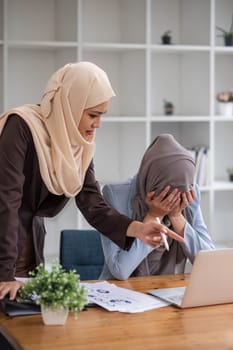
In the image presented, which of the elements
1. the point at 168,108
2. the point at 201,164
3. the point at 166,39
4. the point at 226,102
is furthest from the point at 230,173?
the point at 166,39

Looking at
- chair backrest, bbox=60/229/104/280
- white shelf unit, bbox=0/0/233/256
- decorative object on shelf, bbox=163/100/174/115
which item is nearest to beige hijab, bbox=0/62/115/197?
chair backrest, bbox=60/229/104/280

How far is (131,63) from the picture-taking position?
182 inches

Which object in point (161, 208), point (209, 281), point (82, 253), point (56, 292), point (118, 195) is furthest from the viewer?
point (82, 253)

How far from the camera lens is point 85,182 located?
288 centimetres

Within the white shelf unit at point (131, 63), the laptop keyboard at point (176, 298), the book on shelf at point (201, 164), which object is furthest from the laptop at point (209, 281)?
the book on shelf at point (201, 164)

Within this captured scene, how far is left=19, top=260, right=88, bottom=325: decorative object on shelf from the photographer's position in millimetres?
2096

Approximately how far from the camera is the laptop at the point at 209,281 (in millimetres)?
2352

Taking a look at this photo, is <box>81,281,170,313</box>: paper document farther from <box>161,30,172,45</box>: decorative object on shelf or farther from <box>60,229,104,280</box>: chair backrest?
<box>161,30,172,45</box>: decorative object on shelf

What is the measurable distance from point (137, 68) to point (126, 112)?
0.96 ft

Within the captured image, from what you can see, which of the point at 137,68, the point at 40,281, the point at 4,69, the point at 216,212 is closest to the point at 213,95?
the point at 137,68

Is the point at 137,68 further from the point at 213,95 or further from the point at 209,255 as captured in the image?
the point at 209,255

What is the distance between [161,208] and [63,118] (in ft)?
1.85

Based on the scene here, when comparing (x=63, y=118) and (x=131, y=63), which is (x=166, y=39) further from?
(x=63, y=118)

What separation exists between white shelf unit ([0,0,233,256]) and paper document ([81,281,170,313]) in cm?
187
